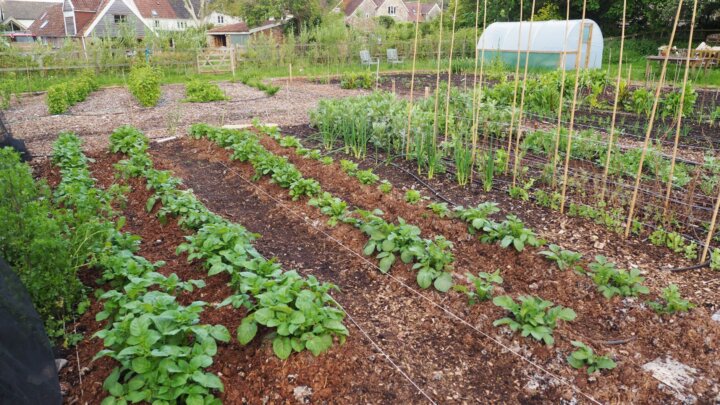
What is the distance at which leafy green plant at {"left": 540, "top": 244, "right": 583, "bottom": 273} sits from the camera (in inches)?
137

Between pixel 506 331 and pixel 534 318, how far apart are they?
0.18 m

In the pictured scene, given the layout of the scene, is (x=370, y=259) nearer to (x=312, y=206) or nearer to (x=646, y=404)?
(x=312, y=206)

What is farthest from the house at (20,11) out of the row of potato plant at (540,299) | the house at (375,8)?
the row of potato plant at (540,299)

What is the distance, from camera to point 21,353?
1990 millimetres

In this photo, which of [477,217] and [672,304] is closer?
[672,304]

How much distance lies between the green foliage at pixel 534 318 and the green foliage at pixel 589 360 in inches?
5.5

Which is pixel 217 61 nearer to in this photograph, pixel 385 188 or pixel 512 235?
pixel 385 188

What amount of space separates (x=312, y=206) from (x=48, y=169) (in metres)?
3.67

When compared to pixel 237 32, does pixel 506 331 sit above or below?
below

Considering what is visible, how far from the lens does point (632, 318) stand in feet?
10.2

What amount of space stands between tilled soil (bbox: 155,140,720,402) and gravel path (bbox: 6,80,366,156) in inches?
214

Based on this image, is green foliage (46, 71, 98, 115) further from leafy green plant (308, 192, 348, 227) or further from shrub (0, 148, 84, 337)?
shrub (0, 148, 84, 337)

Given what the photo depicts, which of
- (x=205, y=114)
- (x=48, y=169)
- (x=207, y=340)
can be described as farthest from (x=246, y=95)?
(x=207, y=340)

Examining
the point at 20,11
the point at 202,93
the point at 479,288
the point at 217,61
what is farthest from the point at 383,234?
the point at 20,11
